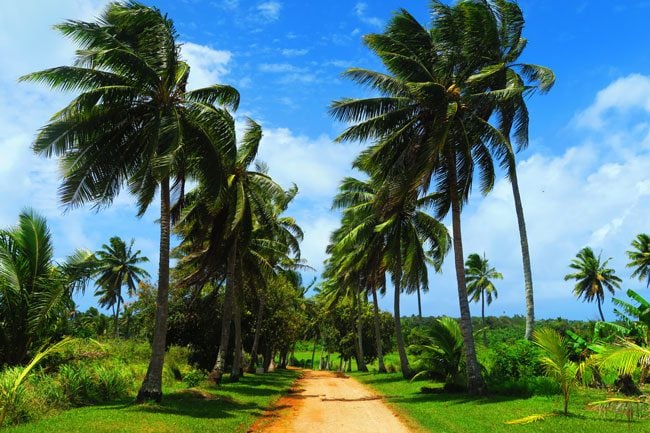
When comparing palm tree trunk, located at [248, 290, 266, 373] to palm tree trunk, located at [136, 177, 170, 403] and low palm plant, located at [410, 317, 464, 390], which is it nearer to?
low palm plant, located at [410, 317, 464, 390]

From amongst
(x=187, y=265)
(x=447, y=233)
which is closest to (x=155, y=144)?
(x=187, y=265)

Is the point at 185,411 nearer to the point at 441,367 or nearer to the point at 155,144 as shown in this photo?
the point at 155,144

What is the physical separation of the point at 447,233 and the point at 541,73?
10633 millimetres

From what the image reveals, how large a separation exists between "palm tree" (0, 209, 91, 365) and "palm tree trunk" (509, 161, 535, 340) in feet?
52.7

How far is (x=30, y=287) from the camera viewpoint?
15.6 m

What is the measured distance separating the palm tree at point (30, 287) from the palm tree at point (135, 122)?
95.2 inches

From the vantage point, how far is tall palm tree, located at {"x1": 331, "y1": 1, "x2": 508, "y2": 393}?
17906 mm

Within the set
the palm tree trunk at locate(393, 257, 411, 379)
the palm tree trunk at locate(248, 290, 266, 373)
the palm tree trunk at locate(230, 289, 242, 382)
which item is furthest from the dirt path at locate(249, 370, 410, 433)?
the palm tree trunk at locate(248, 290, 266, 373)

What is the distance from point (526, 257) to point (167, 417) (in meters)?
14.1

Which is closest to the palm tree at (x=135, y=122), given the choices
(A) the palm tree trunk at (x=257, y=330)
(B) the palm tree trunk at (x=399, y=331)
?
(B) the palm tree trunk at (x=399, y=331)

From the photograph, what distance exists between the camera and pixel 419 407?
15.3 m

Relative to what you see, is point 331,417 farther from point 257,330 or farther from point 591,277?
point 591,277

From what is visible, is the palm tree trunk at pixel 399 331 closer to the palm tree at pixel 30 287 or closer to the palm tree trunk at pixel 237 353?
the palm tree trunk at pixel 237 353

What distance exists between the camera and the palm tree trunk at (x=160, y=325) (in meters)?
13.8
